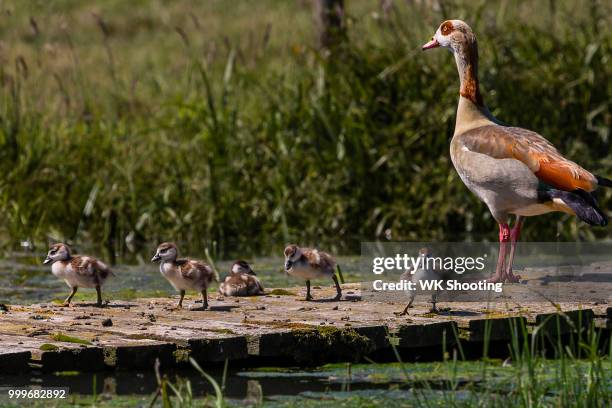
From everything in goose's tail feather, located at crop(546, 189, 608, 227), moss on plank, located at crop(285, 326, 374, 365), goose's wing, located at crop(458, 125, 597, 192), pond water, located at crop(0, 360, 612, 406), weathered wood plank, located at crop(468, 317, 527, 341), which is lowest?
pond water, located at crop(0, 360, 612, 406)

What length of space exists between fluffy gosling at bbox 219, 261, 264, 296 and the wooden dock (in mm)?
369

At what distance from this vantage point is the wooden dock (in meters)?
6.41

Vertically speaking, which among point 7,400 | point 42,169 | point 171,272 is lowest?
point 7,400

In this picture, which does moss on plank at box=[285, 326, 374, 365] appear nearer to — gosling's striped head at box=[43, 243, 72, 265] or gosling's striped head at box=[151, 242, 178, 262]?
gosling's striped head at box=[151, 242, 178, 262]

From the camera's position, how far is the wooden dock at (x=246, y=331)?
6.41 metres

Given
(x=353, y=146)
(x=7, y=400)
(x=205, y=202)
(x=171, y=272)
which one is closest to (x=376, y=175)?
(x=353, y=146)

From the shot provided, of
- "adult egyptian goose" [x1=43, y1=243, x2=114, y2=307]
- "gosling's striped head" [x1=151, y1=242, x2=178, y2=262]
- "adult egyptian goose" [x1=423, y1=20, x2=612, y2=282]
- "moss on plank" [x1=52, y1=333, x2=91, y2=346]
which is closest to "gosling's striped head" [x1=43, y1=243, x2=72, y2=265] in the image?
"adult egyptian goose" [x1=43, y1=243, x2=114, y2=307]

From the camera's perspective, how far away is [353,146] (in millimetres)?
12648

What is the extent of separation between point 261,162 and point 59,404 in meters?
7.20

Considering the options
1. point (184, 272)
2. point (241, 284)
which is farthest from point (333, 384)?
point (241, 284)

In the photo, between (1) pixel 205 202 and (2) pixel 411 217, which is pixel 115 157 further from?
(2) pixel 411 217

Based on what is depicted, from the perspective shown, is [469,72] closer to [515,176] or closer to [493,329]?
[515,176]

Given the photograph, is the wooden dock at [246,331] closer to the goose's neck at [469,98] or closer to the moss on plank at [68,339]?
the moss on plank at [68,339]

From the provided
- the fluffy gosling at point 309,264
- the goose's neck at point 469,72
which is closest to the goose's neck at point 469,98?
the goose's neck at point 469,72
